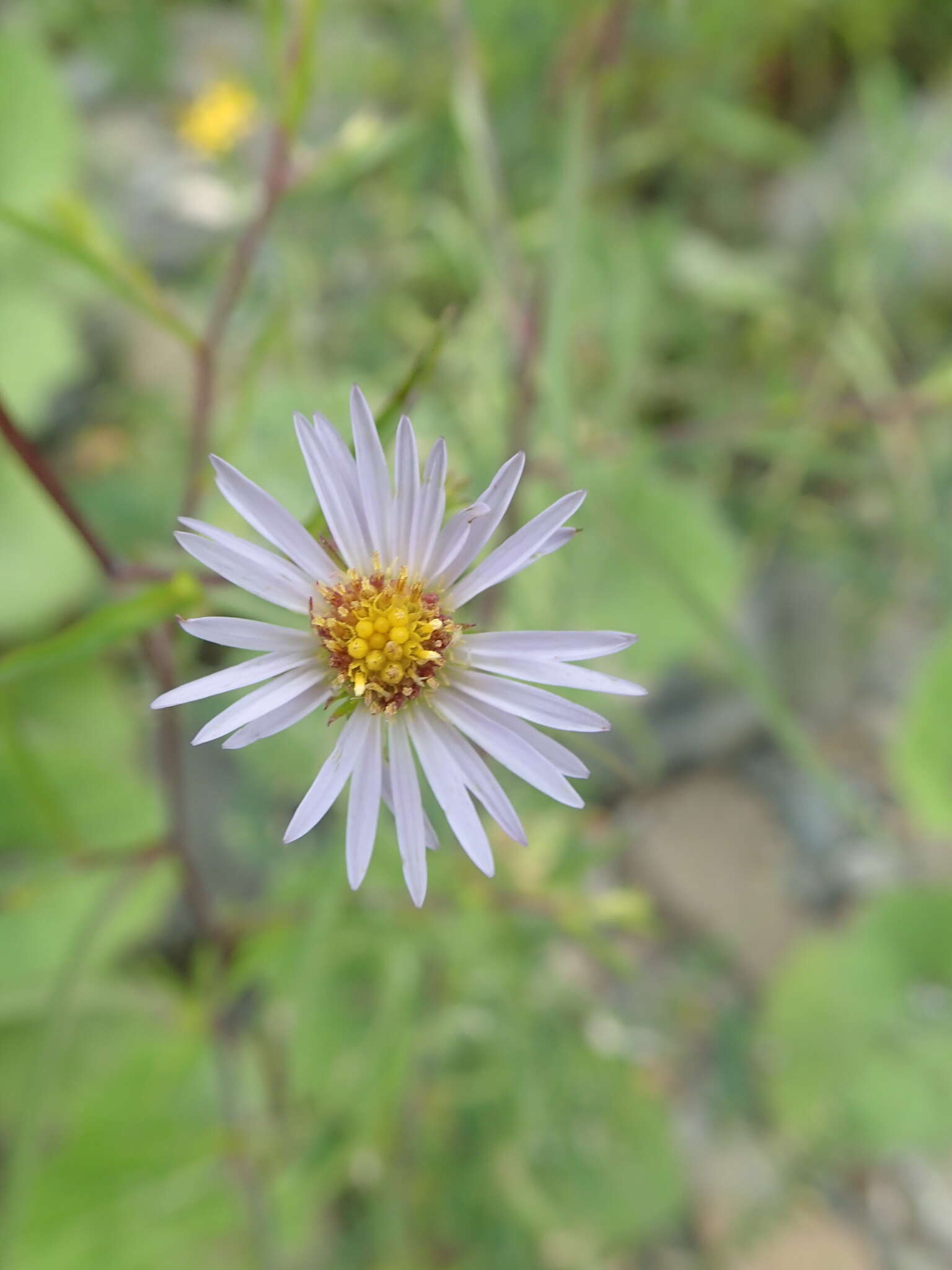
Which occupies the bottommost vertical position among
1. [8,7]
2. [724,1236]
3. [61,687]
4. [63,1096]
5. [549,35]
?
[724,1236]

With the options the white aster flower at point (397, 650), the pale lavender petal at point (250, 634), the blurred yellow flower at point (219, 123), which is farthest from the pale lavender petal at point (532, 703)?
the blurred yellow flower at point (219, 123)

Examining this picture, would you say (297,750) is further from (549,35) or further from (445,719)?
(549,35)

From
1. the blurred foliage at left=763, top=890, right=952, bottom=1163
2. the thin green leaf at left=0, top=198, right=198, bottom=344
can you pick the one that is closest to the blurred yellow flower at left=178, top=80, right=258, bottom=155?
the thin green leaf at left=0, top=198, right=198, bottom=344

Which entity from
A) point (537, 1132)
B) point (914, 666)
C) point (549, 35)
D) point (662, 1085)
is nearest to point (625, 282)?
point (549, 35)

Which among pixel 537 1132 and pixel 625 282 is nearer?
pixel 537 1132

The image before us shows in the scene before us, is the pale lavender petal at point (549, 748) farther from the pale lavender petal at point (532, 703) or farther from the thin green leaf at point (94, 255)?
the thin green leaf at point (94, 255)

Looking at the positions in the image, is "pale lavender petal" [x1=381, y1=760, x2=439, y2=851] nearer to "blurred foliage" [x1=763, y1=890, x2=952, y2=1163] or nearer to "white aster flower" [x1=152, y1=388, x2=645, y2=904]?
"white aster flower" [x1=152, y1=388, x2=645, y2=904]
